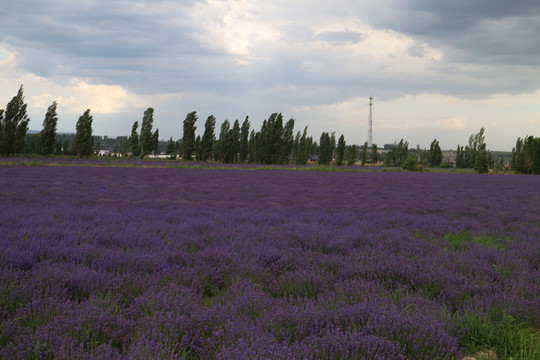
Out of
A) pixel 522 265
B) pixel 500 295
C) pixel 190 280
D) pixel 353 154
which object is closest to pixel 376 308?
pixel 500 295

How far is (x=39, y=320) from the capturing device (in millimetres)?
2297

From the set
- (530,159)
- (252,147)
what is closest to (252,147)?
(252,147)

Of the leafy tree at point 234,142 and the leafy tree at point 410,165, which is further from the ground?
the leafy tree at point 234,142

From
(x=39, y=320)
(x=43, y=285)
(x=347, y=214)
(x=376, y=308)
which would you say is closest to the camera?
(x=39, y=320)

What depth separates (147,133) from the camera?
190ft

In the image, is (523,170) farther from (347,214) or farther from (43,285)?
(43,285)

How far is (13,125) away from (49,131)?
4.64 meters

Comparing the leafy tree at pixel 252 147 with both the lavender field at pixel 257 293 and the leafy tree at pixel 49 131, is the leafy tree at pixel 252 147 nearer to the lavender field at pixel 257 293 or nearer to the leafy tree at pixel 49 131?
the leafy tree at pixel 49 131

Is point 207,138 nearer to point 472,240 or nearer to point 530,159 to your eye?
point 530,159

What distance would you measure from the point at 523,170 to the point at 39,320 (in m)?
69.2

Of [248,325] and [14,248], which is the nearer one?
[248,325]

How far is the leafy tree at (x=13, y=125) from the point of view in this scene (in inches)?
1797

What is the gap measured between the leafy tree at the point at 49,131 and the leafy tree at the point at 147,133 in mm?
13129

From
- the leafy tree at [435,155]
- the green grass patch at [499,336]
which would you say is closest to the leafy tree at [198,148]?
the leafy tree at [435,155]
